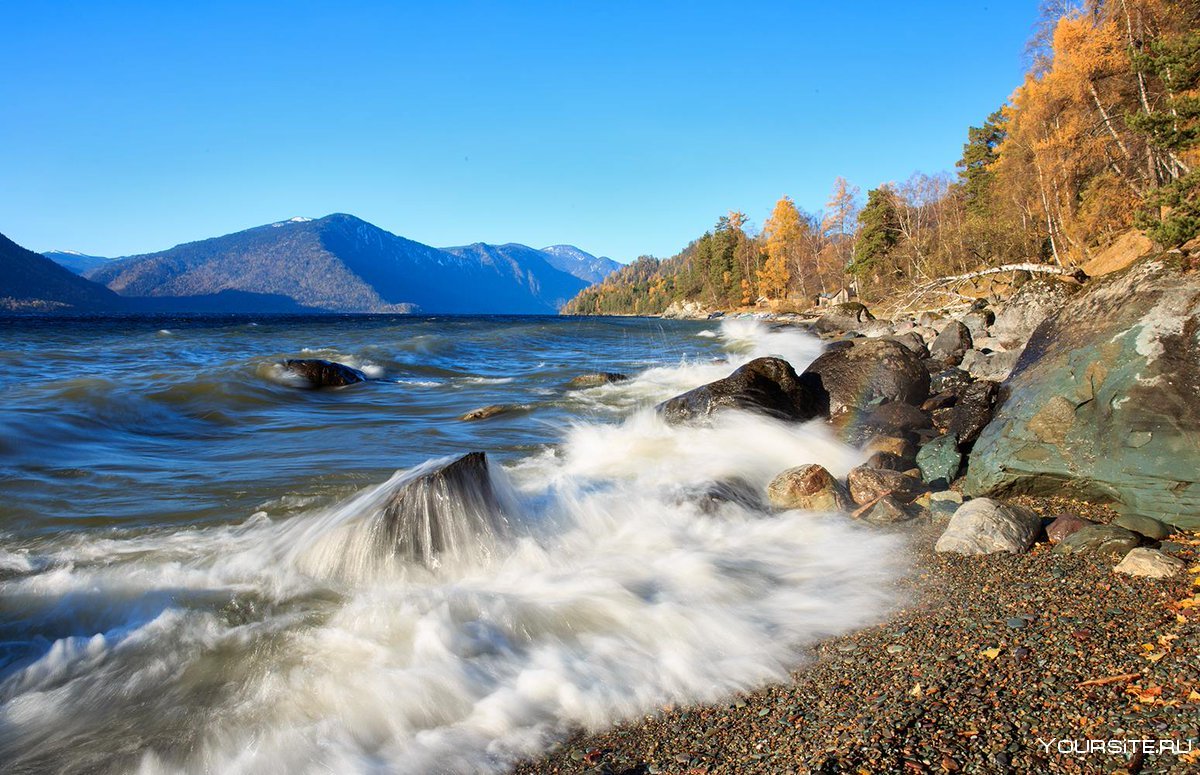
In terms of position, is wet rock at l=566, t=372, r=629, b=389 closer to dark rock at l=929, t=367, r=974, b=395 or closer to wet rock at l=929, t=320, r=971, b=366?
wet rock at l=929, t=320, r=971, b=366

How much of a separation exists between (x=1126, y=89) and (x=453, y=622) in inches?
1226

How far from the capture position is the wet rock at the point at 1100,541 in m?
4.84

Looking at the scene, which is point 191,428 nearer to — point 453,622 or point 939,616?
point 453,622

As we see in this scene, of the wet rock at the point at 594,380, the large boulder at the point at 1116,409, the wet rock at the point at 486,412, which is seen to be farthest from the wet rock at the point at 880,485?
Result: the wet rock at the point at 594,380

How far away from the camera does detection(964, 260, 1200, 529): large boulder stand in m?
5.34

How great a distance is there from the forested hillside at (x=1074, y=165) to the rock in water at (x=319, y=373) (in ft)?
72.6

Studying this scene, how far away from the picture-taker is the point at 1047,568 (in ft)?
15.5

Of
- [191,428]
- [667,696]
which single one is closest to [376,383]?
[191,428]

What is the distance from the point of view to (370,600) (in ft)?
16.8

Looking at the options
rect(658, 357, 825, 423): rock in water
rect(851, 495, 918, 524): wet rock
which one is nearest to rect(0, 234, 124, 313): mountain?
rect(658, 357, 825, 423): rock in water

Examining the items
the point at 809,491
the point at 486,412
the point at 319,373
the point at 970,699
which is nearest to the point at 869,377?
the point at 809,491

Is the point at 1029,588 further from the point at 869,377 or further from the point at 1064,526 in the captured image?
the point at 869,377

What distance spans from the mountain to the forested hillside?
142503mm

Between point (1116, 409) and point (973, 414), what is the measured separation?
2.56 metres
